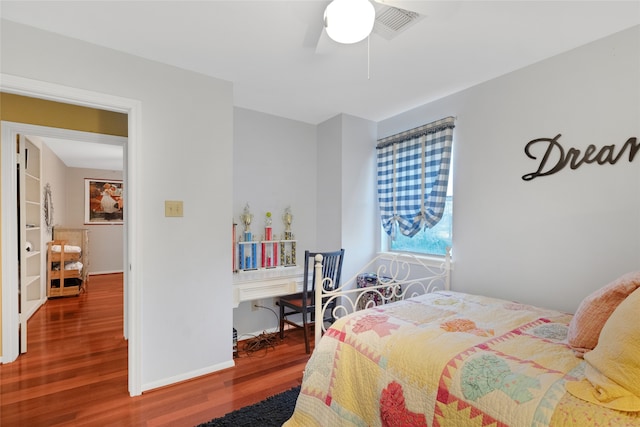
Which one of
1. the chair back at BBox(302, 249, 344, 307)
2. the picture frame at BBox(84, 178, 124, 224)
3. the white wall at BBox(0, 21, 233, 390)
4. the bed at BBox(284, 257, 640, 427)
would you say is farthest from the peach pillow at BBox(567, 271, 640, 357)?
the picture frame at BBox(84, 178, 124, 224)

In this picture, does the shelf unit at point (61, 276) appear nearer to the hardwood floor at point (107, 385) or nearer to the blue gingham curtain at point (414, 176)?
the hardwood floor at point (107, 385)

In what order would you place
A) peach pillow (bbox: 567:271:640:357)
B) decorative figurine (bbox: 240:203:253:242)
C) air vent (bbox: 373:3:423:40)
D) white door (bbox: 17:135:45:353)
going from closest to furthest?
peach pillow (bbox: 567:271:640:357) < air vent (bbox: 373:3:423:40) < decorative figurine (bbox: 240:203:253:242) < white door (bbox: 17:135:45:353)

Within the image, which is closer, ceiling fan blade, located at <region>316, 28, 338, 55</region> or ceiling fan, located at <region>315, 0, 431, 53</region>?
ceiling fan, located at <region>315, 0, 431, 53</region>

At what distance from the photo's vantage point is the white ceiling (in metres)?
1.70

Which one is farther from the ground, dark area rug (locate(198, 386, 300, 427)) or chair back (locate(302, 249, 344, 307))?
chair back (locate(302, 249, 344, 307))

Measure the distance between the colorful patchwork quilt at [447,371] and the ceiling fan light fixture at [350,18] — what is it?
1458mm

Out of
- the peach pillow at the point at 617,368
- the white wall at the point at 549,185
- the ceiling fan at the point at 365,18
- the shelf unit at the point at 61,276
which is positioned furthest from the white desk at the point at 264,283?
the shelf unit at the point at 61,276

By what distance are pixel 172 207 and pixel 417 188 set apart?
2239 mm

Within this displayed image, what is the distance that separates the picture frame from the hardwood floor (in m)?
3.82

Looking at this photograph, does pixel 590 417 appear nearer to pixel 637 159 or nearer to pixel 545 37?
pixel 637 159

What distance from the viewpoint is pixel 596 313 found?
1349 mm

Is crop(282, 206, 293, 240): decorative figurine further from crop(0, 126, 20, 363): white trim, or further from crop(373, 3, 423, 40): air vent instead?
crop(0, 126, 20, 363): white trim

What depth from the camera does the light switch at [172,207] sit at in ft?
7.57

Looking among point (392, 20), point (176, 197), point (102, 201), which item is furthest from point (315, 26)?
point (102, 201)
